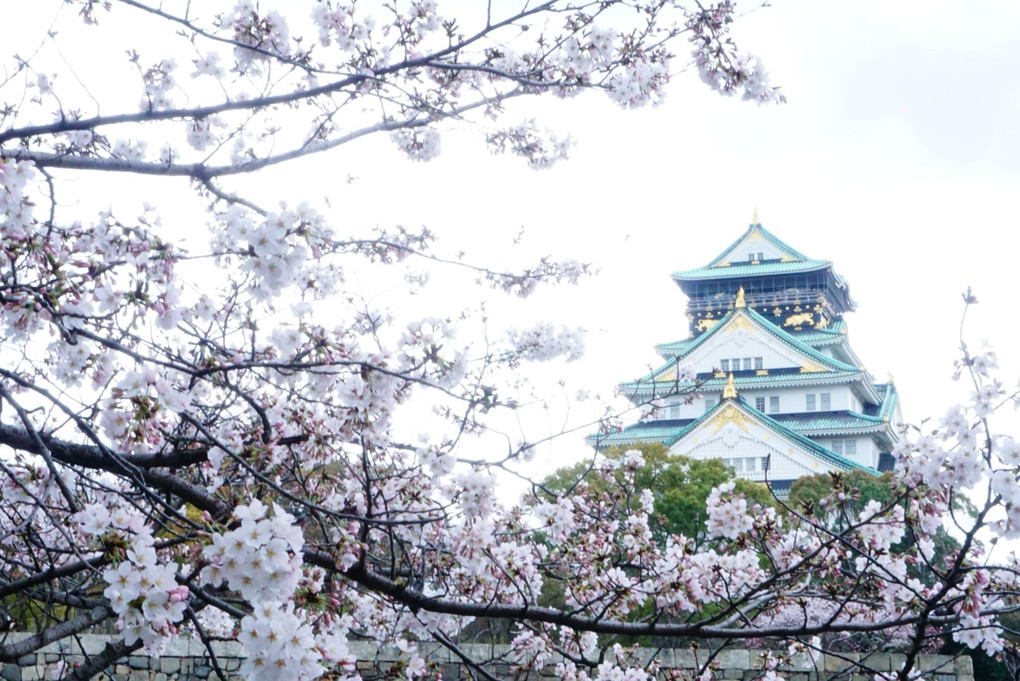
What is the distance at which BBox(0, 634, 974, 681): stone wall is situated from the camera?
784 centimetres

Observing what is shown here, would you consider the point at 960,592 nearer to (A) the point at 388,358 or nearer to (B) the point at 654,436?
(A) the point at 388,358

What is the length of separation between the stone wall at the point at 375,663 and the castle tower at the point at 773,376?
19878mm

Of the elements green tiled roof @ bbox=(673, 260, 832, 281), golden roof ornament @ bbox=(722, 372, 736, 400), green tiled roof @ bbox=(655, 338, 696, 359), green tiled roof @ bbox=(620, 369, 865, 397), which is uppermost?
green tiled roof @ bbox=(673, 260, 832, 281)

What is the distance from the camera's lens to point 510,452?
13.5ft

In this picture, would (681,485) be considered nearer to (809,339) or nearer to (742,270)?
(809,339)

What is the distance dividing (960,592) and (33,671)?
7.23 metres

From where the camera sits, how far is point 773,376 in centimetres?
3350

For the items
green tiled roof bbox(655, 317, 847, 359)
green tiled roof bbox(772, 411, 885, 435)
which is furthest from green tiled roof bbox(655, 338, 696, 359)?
green tiled roof bbox(772, 411, 885, 435)

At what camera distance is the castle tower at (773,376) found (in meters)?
30.7

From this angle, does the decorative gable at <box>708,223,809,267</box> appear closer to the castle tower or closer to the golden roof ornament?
the castle tower

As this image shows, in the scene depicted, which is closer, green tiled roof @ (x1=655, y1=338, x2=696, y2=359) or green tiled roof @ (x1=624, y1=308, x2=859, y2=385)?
green tiled roof @ (x1=624, y1=308, x2=859, y2=385)

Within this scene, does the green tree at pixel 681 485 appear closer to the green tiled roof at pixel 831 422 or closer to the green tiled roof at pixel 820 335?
the green tiled roof at pixel 831 422

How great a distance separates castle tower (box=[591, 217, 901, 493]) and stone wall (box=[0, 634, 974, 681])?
783 inches

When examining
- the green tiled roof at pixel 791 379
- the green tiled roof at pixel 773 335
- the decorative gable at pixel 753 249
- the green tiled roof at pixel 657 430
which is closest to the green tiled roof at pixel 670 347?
the green tiled roof at pixel 773 335
